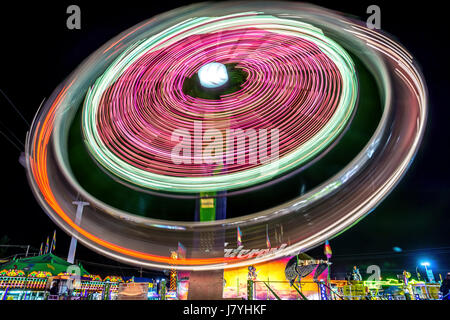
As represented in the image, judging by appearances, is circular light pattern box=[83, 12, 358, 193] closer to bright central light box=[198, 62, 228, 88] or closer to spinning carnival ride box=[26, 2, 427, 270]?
spinning carnival ride box=[26, 2, 427, 270]

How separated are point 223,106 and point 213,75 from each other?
90 cm

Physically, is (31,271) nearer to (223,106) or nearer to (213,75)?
(223,106)

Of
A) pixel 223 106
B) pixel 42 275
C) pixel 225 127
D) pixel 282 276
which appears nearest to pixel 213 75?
pixel 223 106

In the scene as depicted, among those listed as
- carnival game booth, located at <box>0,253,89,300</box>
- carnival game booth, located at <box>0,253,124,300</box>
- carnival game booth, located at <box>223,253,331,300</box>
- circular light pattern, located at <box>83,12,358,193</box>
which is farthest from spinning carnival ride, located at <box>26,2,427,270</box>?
carnival game booth, located at <box>0,253,89,300</box>

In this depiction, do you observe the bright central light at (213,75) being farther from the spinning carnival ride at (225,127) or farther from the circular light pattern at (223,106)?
the circular light pattern at (223,106)

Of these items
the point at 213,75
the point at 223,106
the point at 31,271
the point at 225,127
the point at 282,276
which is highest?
the point at 213,75

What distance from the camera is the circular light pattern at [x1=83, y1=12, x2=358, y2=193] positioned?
228 inches

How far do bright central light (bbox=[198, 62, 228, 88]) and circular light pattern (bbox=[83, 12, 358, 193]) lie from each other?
180mm

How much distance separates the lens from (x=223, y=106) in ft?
23.2

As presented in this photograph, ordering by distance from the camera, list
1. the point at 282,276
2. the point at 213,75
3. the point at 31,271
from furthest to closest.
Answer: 1. the point at 282,276
2. the point at 31,271
3. the point at 213,75

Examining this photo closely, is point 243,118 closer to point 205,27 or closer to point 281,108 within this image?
point 281,108

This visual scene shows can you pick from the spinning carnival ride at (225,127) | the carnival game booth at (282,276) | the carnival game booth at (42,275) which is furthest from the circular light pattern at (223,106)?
the carnival game booth at (282,276)

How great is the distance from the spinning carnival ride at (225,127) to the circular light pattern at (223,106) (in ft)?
0.08

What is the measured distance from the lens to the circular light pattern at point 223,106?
228 inches
